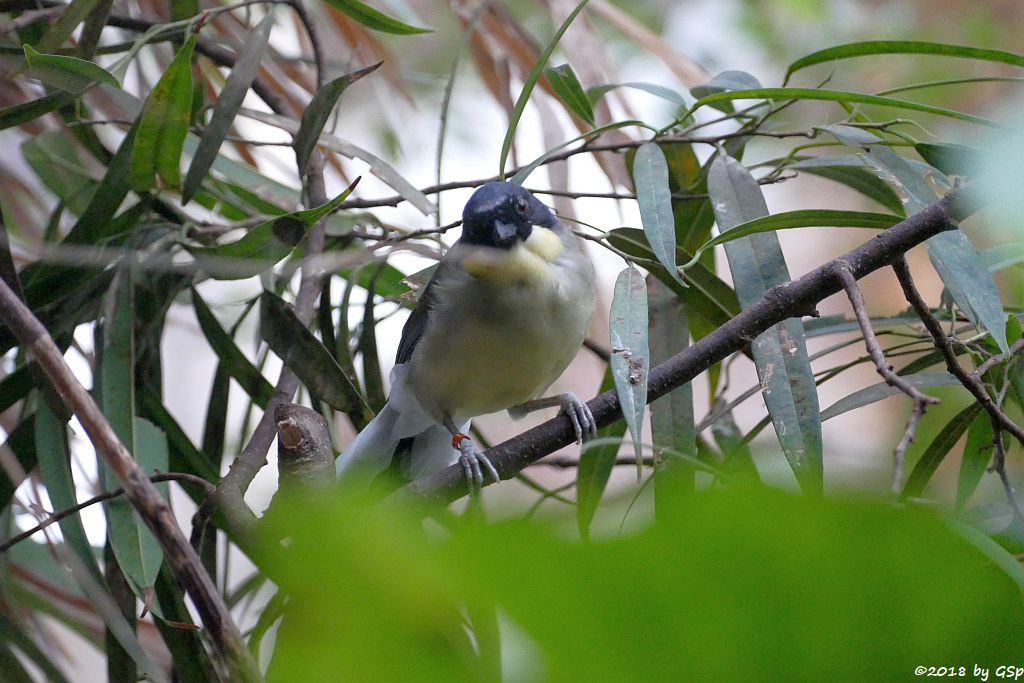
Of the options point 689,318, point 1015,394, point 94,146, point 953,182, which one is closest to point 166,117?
point 94,146

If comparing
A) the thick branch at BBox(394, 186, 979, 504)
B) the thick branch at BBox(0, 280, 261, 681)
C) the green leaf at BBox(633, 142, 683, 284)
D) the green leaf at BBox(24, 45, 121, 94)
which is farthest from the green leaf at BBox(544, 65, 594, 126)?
the thick branch at BBox(0, 280, 261, 681)

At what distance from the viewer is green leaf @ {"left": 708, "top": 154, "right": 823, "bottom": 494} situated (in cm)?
104

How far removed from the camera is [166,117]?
1.39m

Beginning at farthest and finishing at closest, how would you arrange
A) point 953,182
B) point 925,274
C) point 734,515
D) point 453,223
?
point 925,274 → point 453,223 → point 953,182 → point 734,515

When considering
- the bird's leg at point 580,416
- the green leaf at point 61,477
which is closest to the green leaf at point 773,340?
the bird's leg at point 580,416

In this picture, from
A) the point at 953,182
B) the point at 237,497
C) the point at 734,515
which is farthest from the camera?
the point at 953,182

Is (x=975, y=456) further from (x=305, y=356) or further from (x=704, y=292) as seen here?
(x=305, y=356)

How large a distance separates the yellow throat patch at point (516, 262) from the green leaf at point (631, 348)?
385 millimetres

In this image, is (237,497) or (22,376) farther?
(22,376)

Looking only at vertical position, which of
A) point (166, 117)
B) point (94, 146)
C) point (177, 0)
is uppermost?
point (177, 0)

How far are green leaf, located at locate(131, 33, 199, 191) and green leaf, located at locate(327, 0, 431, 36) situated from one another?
0.23 m

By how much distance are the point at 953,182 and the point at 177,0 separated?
4.13 feet

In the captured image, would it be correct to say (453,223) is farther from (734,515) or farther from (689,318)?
(734,515)

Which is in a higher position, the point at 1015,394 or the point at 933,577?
the point at 1015,394
